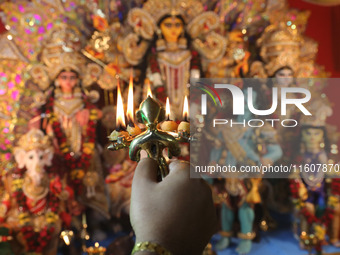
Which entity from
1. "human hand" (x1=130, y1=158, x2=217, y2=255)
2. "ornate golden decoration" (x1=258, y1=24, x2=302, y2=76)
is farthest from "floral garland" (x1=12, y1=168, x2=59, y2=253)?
"ornate golden decoration" (x1=258, y1=24, x2=302, y2=76)

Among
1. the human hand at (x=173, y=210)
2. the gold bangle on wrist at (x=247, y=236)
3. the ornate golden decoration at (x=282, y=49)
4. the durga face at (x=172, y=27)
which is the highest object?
the durga face at (x=172, y=27)

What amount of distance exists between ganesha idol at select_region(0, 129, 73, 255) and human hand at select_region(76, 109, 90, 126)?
16.5 inches

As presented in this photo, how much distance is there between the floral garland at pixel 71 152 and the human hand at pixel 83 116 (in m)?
0.04

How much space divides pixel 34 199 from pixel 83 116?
927mm

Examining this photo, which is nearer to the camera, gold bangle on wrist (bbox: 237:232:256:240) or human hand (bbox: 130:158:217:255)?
human hand (bbox: 130:158:217:255)

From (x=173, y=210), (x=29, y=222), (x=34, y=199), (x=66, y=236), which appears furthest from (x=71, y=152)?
(x=173, y=210)

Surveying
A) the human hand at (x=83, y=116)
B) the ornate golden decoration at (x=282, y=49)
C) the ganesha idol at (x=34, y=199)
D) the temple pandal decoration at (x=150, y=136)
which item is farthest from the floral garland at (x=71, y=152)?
the temple pandal decoration at (x=150, y=136)

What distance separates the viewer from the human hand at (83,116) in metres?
3.10

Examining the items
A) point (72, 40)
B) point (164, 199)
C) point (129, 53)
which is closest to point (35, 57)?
point (72, 40)

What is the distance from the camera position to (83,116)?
311 cm

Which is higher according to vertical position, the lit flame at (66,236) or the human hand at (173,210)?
the human hand at (173,210)

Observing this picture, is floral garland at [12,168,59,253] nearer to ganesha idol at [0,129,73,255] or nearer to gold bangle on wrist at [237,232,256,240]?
ganesha idol at [0,129,73,255]

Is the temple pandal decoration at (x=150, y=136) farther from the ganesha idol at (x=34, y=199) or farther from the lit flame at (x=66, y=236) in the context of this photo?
the ganesha idol at (x=34, y=199)

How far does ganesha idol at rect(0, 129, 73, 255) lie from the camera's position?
8.59ft
